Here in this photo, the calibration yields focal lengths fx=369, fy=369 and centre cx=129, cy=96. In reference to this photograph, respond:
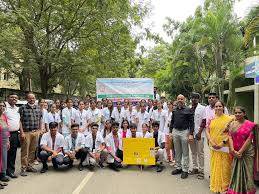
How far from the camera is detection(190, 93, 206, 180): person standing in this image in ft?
27.5

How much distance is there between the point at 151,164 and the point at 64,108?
394 cm

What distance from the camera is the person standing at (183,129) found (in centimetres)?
865

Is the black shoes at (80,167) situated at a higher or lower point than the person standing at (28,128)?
lower

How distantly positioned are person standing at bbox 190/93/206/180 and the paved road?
11.8 inches

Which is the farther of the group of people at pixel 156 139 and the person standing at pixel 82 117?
the person standing at pixel 82 117

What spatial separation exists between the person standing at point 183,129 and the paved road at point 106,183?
0.41 metres

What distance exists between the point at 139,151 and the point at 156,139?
989mm

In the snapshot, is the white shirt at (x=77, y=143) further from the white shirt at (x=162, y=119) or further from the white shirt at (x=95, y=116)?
the white shirt at (x=162, y=119)

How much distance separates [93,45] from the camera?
68.7ft

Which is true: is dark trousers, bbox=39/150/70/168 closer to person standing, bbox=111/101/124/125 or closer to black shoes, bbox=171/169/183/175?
black shoes, bbox=171/169/183/175

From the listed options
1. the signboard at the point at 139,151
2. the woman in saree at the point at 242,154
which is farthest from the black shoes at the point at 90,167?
the woman in saree at the point at 242,154

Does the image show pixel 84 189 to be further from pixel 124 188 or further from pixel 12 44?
pixel 12 44

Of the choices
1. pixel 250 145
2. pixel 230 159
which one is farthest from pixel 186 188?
pixel 250 145

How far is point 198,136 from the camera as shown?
8.43 meters
